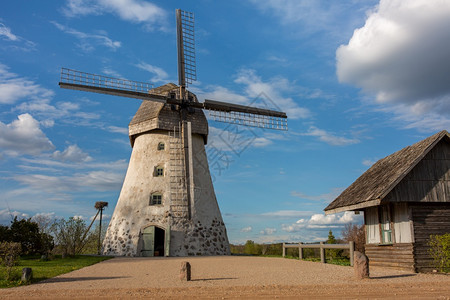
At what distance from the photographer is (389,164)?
17.1 metres

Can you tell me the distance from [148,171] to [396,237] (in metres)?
16.1

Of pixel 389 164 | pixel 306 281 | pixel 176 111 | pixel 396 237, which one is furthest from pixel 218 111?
pixel 306 281

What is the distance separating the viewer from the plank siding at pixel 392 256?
14.0 m

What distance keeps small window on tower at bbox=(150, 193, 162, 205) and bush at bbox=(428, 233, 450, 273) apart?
15.9 metres

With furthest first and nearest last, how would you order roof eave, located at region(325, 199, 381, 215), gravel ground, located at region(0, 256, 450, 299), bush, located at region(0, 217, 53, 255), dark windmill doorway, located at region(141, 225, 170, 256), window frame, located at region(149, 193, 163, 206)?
1. window frame, located at region(149, 193, 163, 206)
2. dark windmill doorway, located at region(141, 225, 170, 256)
3. bush, located at region(0, 217, 53, 255)
4. roof eave, located at region(325, 199, 381, 215)
5. gravel ground, located at region(0, 256, 450, 299)

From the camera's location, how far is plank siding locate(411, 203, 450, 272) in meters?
13.9

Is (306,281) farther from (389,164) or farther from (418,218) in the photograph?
(389,164)

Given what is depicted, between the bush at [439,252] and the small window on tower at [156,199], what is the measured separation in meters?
15.9

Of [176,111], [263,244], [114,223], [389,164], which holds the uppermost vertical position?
[176,111]

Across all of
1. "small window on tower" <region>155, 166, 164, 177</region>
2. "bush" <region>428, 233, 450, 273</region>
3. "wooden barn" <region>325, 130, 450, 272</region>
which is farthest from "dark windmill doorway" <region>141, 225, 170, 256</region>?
"bush" <region>428, 233, 450, 273</region>

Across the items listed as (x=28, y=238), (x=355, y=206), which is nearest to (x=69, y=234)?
(x=28, y=238)

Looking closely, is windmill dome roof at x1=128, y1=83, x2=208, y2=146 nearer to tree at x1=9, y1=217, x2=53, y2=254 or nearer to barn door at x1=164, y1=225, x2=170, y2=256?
barn door at x1=164, y1=225, x2=170, y2=256

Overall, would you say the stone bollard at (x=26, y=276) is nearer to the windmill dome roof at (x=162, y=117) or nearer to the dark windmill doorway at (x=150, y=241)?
the dark windmill doorway at (x=150, y=241)

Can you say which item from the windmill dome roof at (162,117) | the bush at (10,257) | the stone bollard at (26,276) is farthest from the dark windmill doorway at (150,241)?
the stone bollard at (26,276)
